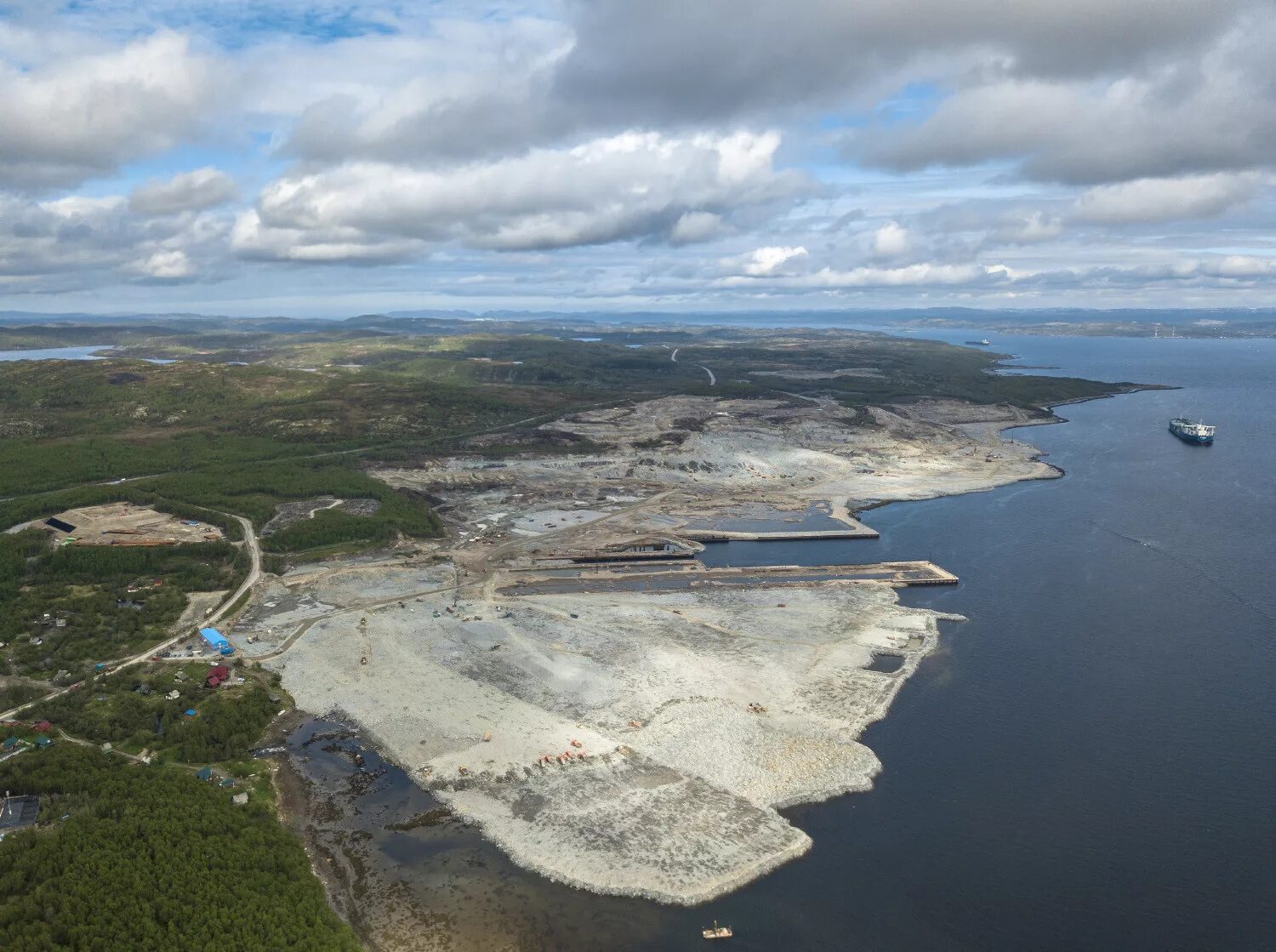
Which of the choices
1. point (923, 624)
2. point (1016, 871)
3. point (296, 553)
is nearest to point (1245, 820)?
point (1016, 871)

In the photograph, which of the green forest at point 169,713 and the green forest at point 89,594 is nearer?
the green forest at point 169,713

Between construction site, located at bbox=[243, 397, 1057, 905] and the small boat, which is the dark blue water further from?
construction site, located at bbox=[243, 397, 1057, 905]

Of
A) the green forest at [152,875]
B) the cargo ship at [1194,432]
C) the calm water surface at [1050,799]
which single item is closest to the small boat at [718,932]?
the calm water surface at [1050,799]

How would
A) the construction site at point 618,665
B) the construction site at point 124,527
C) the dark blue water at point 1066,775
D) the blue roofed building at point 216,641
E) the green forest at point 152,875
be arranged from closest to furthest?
1. the green forest at point 152,875
2. the dark blue water at point 1066,775
3. the construction site at point 618,665
4. the blue roofed building at point 216,641
5. the construction site at point 124,527

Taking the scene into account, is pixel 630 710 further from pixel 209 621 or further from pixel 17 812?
pixel 209 621

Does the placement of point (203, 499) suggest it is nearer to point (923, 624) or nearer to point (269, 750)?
point (269, 750)

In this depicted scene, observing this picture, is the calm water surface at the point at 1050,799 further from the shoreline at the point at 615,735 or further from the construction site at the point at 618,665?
the construction site at the point at 618,665
